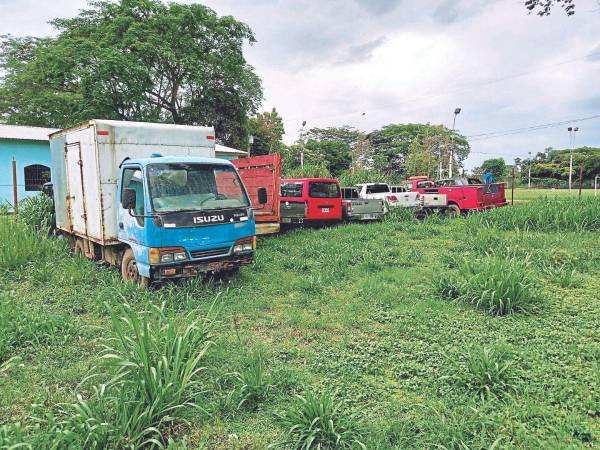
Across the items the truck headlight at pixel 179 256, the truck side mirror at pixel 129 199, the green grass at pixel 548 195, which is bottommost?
the truck headlight at pixel 179 256

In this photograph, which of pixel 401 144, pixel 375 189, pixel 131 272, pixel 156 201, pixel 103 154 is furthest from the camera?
pixel 401 144

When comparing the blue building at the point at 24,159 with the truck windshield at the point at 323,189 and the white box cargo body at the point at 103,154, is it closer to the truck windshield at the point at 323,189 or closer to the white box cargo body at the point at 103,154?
the white box cargo body at the point at 103,154

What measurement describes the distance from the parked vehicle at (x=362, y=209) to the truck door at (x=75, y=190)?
768 cm

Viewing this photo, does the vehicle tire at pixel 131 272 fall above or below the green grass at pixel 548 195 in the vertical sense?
below

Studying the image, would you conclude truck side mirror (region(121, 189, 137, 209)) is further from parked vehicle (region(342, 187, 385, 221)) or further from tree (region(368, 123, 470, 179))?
tree (region(368, 123, 470, 179))

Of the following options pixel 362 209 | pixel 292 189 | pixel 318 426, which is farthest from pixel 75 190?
pixel 362 209

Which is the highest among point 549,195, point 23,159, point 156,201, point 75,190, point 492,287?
point 23,159

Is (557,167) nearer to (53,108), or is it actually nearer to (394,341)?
(53,108)

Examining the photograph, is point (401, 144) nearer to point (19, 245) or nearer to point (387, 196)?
point (387, 196)

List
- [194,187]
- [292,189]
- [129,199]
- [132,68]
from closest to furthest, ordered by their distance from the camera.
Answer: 1. [129,199]
2. [194,187]
3. [292,189]
4. [132,68]

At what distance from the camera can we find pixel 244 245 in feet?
21.4

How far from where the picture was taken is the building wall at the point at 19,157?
67.2 feet

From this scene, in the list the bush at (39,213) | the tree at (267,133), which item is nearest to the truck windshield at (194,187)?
the bush at (39,213)

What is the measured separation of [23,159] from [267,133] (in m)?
25.4
